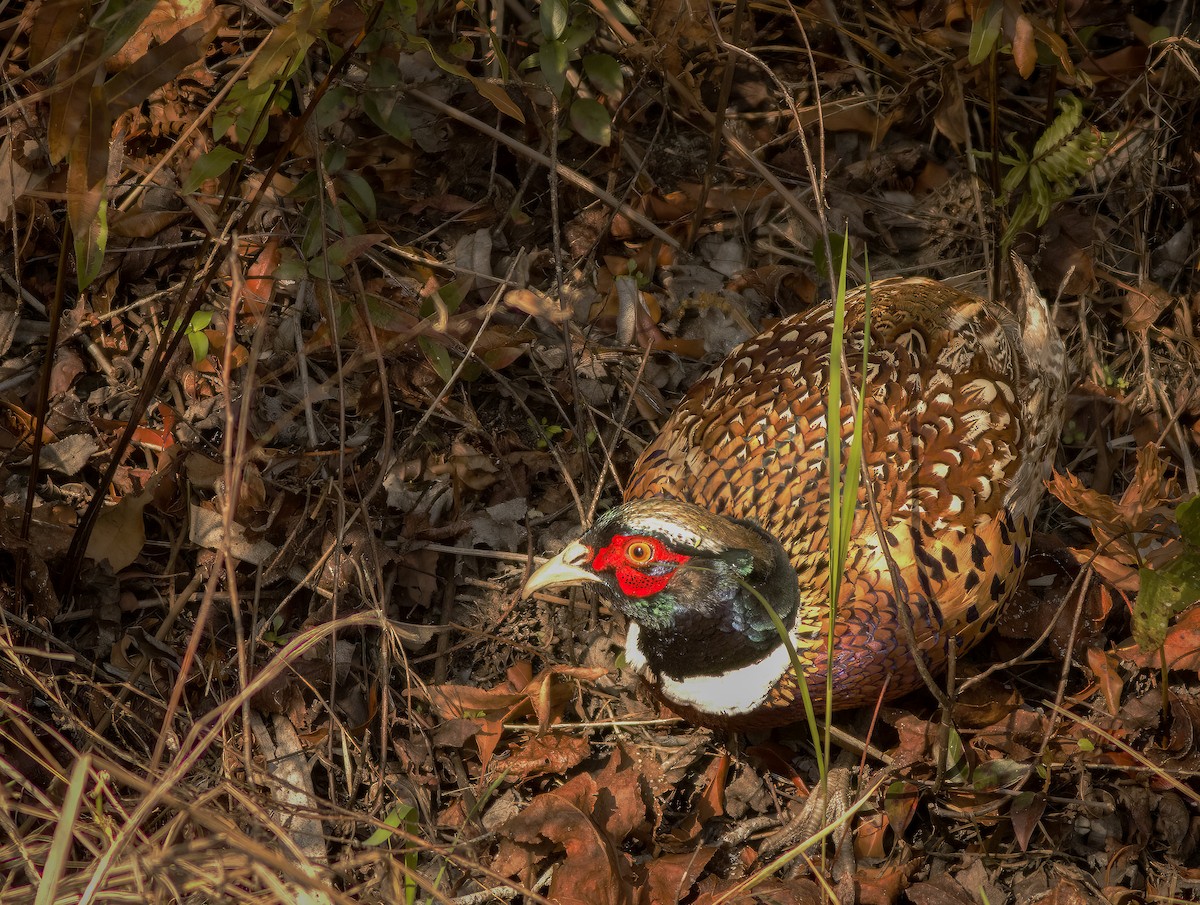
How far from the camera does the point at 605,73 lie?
3938mm

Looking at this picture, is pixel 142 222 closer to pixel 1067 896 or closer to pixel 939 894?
pixel 939 894

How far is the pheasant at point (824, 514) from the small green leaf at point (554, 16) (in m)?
1.17

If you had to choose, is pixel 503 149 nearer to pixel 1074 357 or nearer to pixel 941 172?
pixel 941 172

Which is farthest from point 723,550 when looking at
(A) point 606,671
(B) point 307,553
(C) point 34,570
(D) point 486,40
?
(D) point 486,40

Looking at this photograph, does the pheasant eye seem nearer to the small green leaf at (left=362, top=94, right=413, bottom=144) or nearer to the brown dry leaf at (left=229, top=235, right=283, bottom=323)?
the small green leaf at (left=362, top=94, right=413, bottom=144)

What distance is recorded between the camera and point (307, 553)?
11.8ft

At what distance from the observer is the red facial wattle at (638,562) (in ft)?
9.45

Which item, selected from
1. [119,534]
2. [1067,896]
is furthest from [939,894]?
[119,534]

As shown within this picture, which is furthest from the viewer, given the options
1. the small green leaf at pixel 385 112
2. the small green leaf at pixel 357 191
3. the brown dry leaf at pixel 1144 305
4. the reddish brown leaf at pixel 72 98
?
the brown dry leaf at pixel 1144 305

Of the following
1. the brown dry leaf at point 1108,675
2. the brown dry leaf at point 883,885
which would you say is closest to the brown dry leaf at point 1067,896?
the brown dry leaf at point 883,885

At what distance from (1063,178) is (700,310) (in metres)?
1.36

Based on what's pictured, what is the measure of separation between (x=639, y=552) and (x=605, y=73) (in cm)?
192

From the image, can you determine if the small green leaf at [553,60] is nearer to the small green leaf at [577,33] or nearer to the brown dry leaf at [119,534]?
the small green leaf at [577,33]

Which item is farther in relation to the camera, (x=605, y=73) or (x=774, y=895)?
(x=605, y=73)
